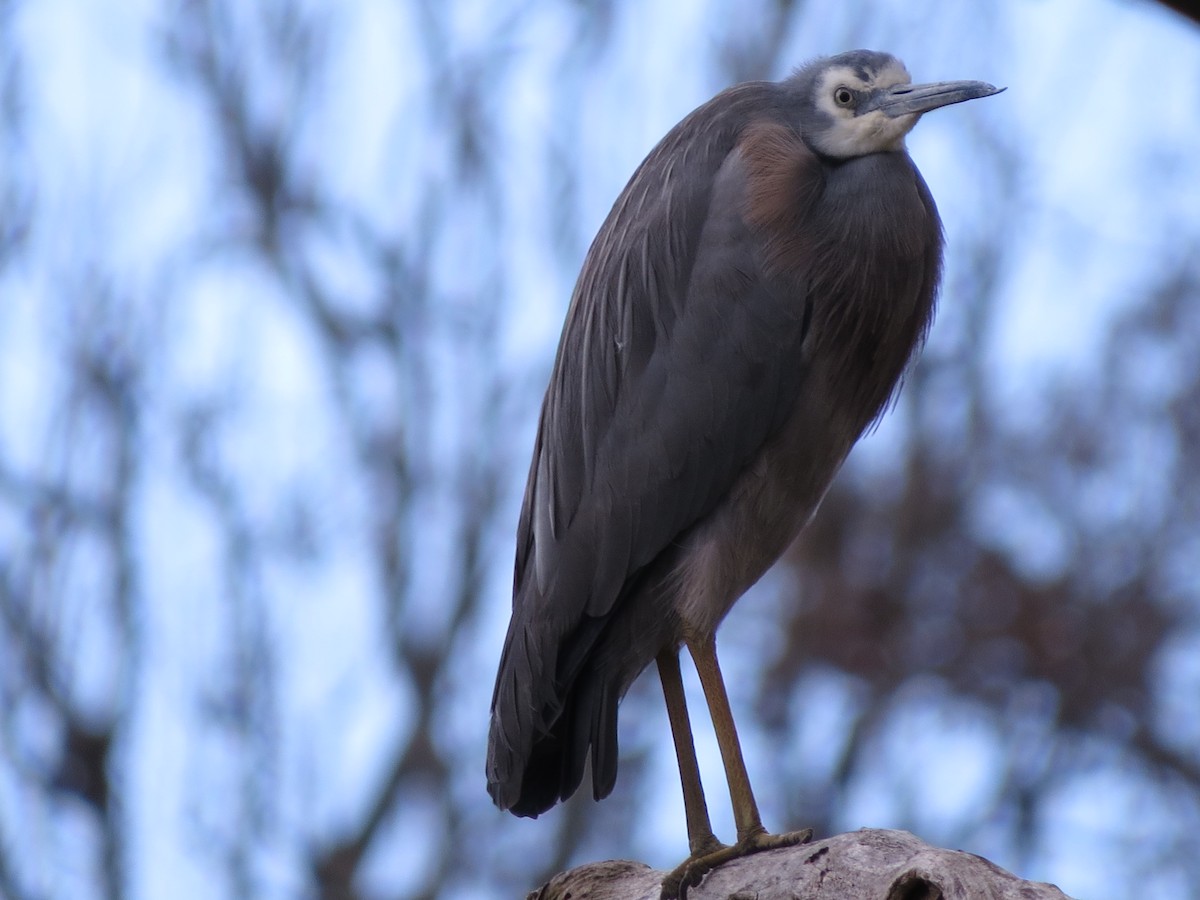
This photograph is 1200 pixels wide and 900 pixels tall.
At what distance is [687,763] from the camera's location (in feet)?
12.4

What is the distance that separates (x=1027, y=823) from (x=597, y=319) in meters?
8.33

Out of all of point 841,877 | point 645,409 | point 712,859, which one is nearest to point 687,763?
point 712,859

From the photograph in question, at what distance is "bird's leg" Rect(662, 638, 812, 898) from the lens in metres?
3.39

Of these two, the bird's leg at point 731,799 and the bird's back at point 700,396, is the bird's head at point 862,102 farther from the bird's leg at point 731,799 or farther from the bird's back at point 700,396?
the bird's leg at point 731,799

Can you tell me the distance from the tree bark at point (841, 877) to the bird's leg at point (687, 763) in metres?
0.13

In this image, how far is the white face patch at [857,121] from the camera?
381 centimetres

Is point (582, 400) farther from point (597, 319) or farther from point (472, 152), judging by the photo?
point (472, 152)

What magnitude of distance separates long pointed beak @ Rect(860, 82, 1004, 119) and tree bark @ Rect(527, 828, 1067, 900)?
182 centimetres

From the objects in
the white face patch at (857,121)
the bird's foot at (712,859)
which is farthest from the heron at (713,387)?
the bird's foot at (712,859)

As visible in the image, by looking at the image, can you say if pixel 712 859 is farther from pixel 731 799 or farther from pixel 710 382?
pixel 710 382

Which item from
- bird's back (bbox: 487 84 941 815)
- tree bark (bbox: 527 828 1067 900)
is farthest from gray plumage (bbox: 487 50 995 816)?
tree bark (bbox: 527 828 1067 900)

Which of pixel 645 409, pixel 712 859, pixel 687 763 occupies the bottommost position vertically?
pixel 712 859

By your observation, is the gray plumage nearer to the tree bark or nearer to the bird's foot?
the tree bark

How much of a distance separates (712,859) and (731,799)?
260 millimetres
